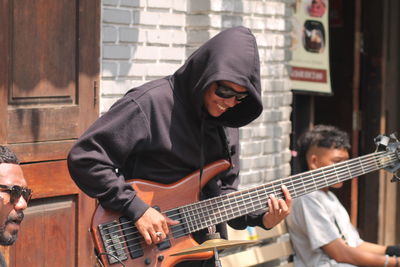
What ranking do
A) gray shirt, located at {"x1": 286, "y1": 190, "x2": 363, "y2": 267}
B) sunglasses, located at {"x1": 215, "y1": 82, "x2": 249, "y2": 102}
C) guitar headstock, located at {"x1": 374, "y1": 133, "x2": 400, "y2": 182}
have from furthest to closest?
1. gray shirt, located at {"x1": 286, "y1": 190, "x2": 363, "y2": 267}
2. guitar headstock, located at {"x1": 374, "y1": 133, "x2": 400, "y2": 182}
3. sunglasses, located at {"x1": 215, "y1": 82, "x2": 249, "y2": 102}

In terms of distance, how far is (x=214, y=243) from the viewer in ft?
12.2

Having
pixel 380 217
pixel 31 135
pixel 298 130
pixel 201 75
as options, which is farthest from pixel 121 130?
pixel 380 217

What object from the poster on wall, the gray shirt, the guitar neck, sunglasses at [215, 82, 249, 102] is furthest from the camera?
the poster on wall

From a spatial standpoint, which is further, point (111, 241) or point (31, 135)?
point (31, 135)

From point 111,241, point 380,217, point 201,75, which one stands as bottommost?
point 380,217

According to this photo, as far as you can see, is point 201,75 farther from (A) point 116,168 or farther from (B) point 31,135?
(B) point 31,135

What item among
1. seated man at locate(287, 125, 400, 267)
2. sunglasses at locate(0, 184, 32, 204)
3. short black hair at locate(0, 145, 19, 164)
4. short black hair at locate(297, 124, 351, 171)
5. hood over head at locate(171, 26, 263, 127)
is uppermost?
hood over head at locate(171, 26, 263, 127)

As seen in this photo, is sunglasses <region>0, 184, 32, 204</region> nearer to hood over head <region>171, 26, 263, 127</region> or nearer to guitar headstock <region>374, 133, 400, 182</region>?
hood over head <region>171, 26, 263, 127</region>

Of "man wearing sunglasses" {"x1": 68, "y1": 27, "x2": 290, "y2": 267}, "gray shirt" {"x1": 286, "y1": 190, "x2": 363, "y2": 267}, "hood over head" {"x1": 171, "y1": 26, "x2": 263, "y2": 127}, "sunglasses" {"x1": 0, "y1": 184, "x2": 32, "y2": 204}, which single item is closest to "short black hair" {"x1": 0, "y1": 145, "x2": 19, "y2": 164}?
"sunglasses" {"x1": 0, "y1": 184, "x2": 32, "y2": 204}

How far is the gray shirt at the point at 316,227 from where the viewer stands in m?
5.34

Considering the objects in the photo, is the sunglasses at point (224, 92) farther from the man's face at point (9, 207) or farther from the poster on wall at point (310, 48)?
the poster on wall at point (310, 48)

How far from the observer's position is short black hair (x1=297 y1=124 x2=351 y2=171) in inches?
217

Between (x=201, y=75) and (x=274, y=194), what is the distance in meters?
0.74

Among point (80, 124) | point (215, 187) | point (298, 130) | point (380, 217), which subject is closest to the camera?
point (215, 187)
